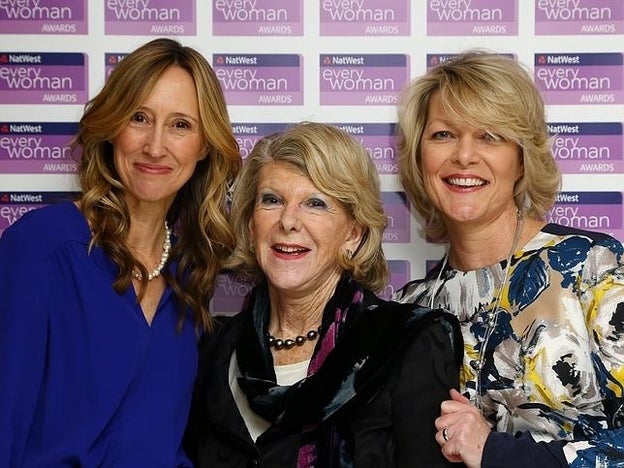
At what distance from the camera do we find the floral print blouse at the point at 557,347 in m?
1.69

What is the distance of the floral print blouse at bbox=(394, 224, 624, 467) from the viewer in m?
1.69

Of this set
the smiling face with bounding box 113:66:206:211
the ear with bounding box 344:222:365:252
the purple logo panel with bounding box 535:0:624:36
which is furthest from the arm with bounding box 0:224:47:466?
the purple logo panel with bounding box 535:0:624:36

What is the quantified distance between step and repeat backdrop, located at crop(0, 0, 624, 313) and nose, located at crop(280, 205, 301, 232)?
2.07 feet

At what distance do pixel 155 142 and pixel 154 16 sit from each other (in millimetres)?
674

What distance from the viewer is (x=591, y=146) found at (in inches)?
92.4

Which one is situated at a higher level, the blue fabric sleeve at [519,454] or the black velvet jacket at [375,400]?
the black velvet jacket at [375,400]

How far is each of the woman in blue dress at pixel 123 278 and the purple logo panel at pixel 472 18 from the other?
764 millimetres

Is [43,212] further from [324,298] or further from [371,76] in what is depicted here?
[371,76]

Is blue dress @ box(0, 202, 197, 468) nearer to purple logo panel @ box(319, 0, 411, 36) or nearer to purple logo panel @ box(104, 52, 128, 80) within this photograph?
purple logo panel @ box(104, 52, 128, 80)

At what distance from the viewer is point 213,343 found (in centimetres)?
198

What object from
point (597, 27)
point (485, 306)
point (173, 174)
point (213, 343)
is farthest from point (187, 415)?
point (597, 27)

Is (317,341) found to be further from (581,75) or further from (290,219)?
(581,75)

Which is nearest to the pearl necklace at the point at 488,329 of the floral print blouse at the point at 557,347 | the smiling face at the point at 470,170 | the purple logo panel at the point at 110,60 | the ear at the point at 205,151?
the floral print blouse at the point at 557,347

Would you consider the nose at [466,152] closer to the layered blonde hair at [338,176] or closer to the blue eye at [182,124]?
the layered blonde hair at [338,176]
